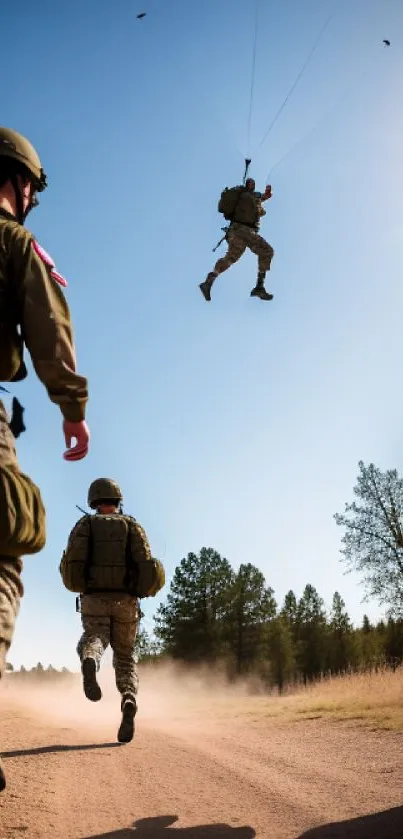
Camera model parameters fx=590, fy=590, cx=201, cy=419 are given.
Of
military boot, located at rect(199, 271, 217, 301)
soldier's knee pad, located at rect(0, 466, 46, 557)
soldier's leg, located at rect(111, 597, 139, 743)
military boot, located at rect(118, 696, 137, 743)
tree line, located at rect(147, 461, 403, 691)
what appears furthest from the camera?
tree line, located at rect(147, 461, 403, 691)

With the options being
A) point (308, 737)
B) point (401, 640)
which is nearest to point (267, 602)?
point (401, 640)

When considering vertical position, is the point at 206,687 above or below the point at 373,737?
below

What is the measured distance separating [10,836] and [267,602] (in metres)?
46.3

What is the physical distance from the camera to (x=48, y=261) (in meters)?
2.12

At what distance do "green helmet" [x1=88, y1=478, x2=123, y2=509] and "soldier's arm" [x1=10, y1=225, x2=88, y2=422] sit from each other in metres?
4.10

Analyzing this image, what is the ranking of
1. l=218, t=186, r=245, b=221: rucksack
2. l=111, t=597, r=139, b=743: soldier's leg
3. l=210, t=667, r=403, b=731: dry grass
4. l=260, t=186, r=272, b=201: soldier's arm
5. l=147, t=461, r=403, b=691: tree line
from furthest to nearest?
l=147, t=461, r=403, b=691: tree line
l=260, t=186, r=272, b=201: soldier's arm
l=218, t=186, r=245, b=221: rucksack
l=210, t=667, r=403, b=731: dry grass
l=111, t=597, r=139, b=743: soldier's leg

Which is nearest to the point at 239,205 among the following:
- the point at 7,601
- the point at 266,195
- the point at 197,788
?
the point at 266,195

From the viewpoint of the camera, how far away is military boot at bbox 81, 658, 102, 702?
475 centimetres

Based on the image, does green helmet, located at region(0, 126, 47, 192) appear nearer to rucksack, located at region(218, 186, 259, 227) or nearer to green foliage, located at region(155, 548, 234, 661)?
rucksack, located at region(218, 186, 259, 227)

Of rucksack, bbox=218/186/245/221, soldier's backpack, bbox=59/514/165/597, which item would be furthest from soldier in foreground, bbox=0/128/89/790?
rucksack, bbox=218/186/245/221

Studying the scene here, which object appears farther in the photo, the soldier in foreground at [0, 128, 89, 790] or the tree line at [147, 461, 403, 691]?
the tree line at [147, 461, 403, 691]

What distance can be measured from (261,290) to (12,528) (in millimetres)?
7893

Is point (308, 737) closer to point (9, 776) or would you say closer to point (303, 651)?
point (9, 776)

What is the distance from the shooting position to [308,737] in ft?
19.0
